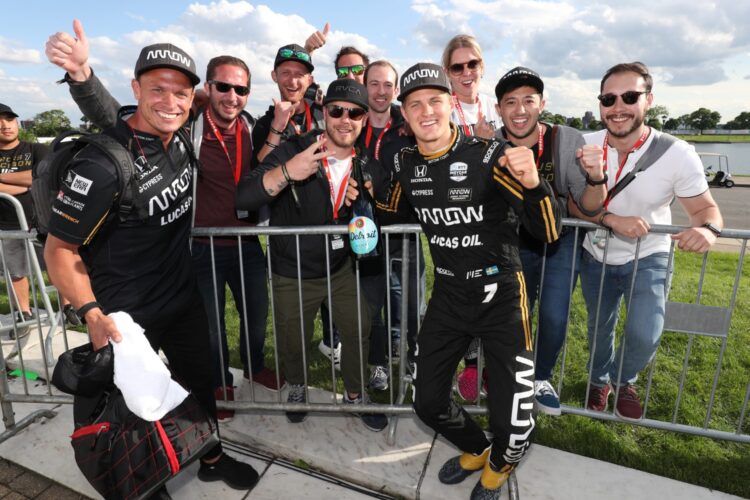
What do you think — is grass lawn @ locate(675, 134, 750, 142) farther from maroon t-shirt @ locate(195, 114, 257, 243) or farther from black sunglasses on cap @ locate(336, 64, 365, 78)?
maroon t-shirt @ locate(195, 114, 257, 243)

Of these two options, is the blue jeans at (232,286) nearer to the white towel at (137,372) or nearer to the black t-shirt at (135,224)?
the black t-shirt at (135,224)

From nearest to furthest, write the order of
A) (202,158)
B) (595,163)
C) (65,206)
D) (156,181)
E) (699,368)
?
(65,206), (156,181), (595,163), (202,158), (699,368)

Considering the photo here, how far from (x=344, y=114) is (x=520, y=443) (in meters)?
2.31

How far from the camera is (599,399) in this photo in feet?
12.6

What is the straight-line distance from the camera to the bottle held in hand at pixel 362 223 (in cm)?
300

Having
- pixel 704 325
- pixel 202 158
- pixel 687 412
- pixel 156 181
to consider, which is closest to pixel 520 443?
pixel 704 325

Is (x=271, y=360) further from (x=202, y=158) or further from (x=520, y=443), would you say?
(x=520, y=443)

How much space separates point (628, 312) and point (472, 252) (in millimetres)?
1489

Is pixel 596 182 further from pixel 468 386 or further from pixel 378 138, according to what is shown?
pixel 468 386

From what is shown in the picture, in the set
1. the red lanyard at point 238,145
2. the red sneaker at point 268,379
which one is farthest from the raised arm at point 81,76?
the red sneaker at point 268,379

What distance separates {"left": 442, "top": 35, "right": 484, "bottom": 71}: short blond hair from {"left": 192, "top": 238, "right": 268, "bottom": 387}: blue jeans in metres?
2.23

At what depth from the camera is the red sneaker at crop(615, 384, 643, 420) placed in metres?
3.55

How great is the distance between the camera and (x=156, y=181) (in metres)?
2.57

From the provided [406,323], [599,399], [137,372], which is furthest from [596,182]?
[137,372]
